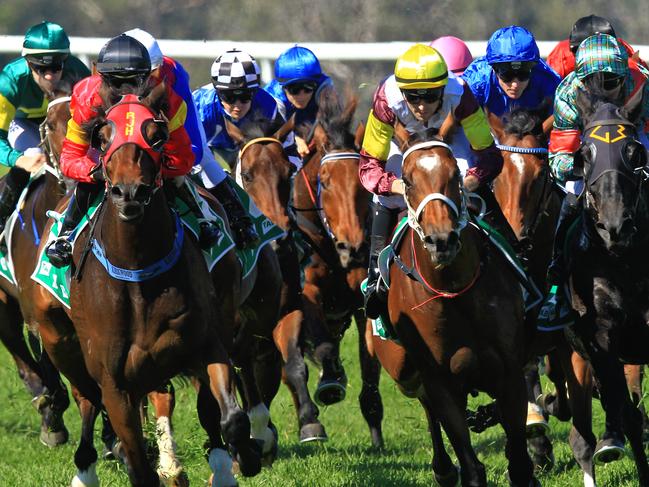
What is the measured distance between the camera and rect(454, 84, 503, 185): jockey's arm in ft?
23.7

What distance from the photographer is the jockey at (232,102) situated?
9.91m

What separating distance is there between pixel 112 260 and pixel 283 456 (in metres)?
3.26

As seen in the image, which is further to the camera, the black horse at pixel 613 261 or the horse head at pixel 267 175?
the horse head at pixel 267 175

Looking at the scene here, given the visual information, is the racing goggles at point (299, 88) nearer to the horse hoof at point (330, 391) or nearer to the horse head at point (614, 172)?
the horse hoof at point (330, 391)

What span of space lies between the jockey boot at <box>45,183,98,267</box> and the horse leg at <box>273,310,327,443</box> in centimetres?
247

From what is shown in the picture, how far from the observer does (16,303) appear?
10133 millimetres

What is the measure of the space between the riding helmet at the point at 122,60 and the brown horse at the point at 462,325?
127 centimetres

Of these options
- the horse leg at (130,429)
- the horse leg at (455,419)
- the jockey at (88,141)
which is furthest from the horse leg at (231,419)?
the horse leg at (455,419)

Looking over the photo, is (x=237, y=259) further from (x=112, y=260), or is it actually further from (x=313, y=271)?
(x=313, y=271)

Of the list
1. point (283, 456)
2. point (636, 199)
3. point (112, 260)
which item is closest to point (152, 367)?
point (112, 260)

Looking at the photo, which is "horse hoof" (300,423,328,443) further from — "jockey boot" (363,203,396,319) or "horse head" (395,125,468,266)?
"horse head" (395,125,468,266)

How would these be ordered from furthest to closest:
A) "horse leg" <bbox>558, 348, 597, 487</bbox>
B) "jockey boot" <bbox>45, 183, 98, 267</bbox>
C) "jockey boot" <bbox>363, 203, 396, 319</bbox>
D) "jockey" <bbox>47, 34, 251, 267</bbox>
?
"horse leg" <bbox>558, 348, 597, 487</bbox>, "jockey boot" <bbox>363, 203, 396, 319</bbox>, "jockey boot" <bbox>45, 183, 98, 267</bbox>, "jockey" <bbox>47, 34, 251, 267</bbox>

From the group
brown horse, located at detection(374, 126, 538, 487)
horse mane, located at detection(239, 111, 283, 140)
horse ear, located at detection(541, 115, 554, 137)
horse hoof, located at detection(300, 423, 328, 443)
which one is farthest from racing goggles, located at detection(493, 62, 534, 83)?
horse hoof, located at detection(300, 423, 328, 443)

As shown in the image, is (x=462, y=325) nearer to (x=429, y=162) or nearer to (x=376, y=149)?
(x=429, y=162)
